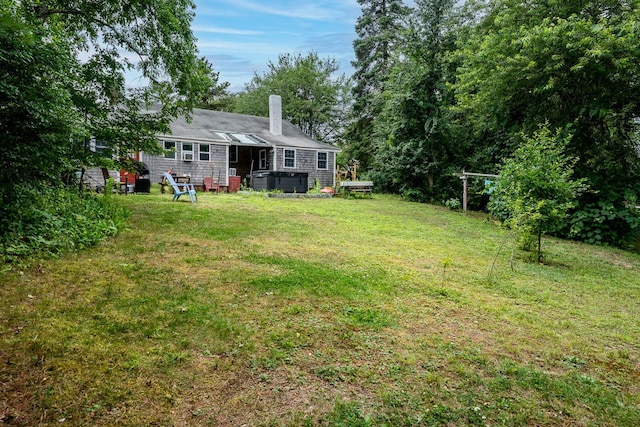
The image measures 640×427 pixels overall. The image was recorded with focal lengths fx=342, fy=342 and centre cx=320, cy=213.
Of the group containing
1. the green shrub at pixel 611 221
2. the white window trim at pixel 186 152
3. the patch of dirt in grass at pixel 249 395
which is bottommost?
the patch of dirt in grass at pixel 249 395

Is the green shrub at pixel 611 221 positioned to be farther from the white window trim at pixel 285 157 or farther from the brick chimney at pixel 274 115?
the brick chimney at pixel 274 115

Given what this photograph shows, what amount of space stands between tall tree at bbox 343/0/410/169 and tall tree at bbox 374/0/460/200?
7397 mm

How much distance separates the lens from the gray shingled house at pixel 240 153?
15666mm

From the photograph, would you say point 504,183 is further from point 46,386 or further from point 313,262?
point 46,386

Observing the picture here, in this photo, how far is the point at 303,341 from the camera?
2654mm

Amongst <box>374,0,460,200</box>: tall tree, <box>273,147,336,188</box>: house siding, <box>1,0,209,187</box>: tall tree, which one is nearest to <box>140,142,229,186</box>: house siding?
<box>273,147,336,188</box>: house siding

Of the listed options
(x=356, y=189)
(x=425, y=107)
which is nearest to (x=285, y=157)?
(x=356, y=189)

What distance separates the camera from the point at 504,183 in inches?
242

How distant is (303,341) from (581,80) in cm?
1074

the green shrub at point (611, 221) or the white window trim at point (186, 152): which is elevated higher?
the white window trim at point (186, 152)

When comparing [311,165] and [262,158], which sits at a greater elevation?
[262,158]

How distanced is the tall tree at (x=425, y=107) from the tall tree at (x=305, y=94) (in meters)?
13.3

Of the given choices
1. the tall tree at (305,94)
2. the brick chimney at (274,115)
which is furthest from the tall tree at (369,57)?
the brick chimney at (274,115)

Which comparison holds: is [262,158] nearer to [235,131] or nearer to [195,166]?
[235,131]
